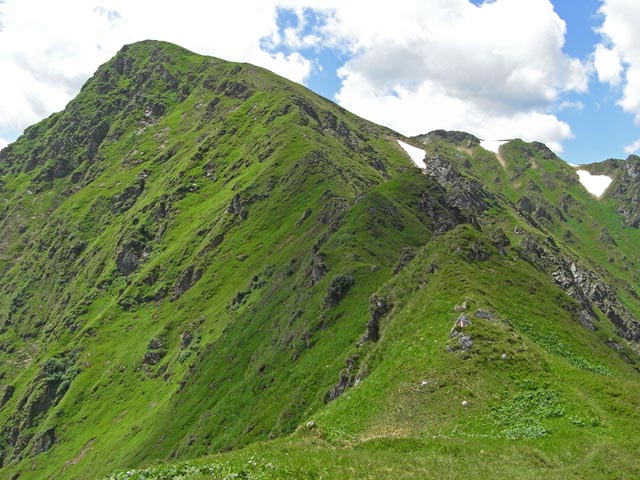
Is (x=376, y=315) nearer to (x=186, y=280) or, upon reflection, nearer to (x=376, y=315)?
(x=376, y=315)

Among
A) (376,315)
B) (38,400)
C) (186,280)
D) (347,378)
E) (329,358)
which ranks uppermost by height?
(376,315)

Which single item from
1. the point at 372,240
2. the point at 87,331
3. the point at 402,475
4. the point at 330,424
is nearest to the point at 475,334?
the point at 330,424

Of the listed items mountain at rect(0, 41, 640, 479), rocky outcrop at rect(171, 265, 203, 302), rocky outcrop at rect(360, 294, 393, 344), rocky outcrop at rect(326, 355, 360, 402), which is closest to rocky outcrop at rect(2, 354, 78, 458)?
mountain at rect(0, 41, 640, 479)

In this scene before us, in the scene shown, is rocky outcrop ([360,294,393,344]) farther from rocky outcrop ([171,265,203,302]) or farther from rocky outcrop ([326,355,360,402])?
rocky outcrop ([171,265,203,302])

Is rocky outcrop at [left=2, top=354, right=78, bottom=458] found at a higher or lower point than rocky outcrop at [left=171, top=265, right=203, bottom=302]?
lower

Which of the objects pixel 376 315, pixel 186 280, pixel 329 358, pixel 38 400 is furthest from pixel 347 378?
pixel 38 400

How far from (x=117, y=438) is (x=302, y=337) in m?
64.6

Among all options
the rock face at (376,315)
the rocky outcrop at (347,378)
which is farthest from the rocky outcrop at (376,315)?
the rocky outcrop at (347,378)

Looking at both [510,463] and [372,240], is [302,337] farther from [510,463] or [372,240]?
[510,463]

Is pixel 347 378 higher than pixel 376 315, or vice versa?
pixel 376 315

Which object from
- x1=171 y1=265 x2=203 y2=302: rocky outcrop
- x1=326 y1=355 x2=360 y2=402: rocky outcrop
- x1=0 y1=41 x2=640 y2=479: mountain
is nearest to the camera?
x1=0 y1=41 x2=640 y2=479: mountain

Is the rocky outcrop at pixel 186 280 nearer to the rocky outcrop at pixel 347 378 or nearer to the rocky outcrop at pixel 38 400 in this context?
the rocky outcrop at pixel 38 400

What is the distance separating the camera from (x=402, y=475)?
20.8 metres

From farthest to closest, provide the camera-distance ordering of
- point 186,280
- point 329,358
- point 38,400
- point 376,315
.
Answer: point 186,280
point 38,400
point 329,358
point 376,315
